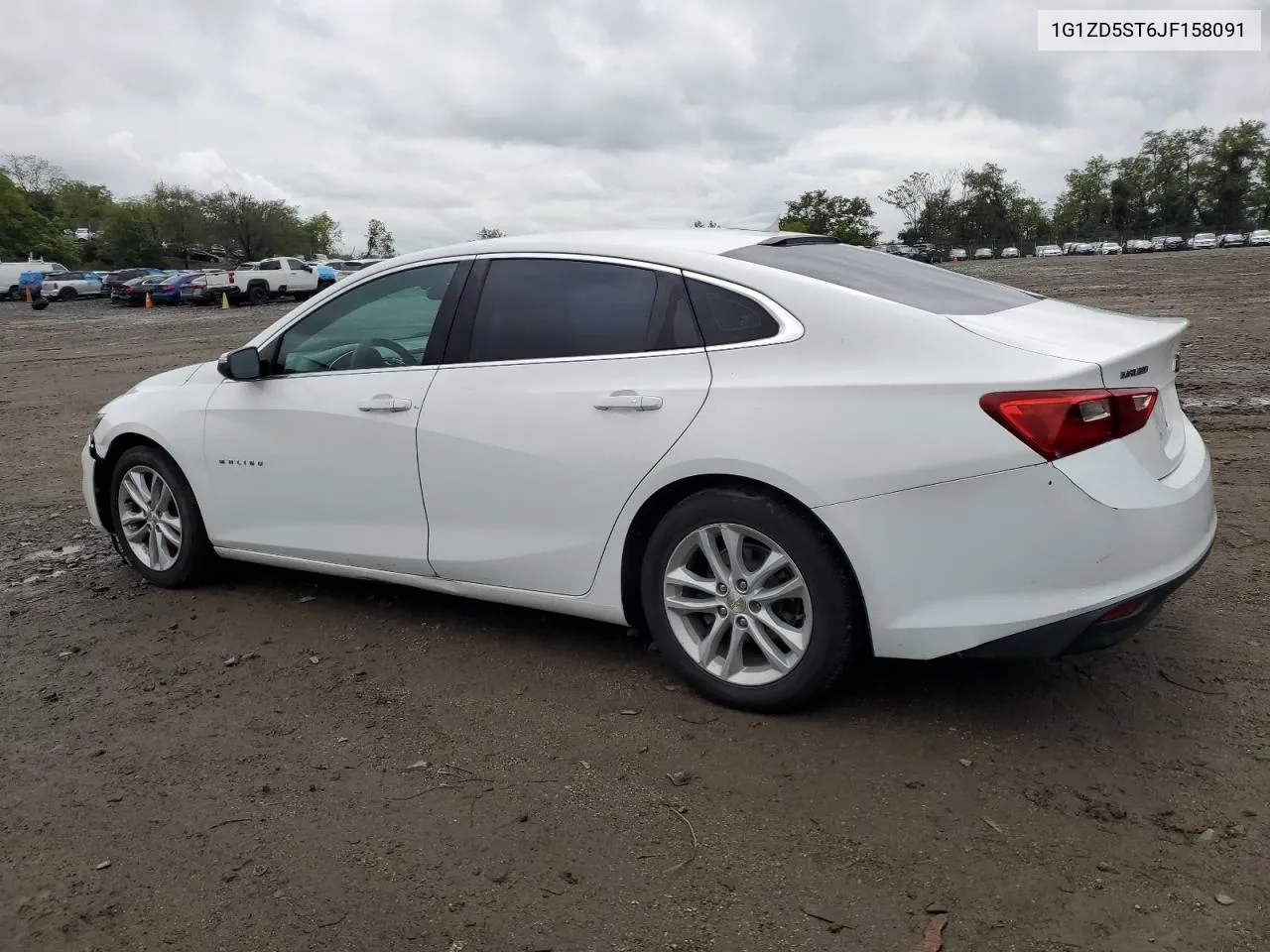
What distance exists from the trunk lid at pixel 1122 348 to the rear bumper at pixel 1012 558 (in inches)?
6.1

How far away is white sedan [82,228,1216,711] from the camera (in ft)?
10.0

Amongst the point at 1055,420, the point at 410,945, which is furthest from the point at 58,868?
the point at 1055,420

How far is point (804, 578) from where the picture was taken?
331 cm

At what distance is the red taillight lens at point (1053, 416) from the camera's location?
2984mm

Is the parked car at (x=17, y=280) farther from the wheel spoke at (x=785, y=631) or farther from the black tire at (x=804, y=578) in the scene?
the wheel spoke at (x=785, y=631)

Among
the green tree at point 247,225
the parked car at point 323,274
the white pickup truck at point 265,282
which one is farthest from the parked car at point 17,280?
the green tree at point 247,225

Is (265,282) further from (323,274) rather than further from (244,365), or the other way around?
(244,365)

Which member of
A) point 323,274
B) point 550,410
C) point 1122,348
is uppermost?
point 323,274

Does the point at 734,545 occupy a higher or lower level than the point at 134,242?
lower

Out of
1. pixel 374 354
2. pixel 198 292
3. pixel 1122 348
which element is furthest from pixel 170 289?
pixel 1122 348

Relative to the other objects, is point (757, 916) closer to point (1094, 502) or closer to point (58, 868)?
point (1094, 502)

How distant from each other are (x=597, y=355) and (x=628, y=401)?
0.27 metres

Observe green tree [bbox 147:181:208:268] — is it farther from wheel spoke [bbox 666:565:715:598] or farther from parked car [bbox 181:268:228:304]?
wheel spoke [bbox 666:565:715:598]

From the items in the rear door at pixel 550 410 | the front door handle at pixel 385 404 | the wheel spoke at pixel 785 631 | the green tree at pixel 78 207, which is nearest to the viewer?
the wheel spoke at pixel 785 631
